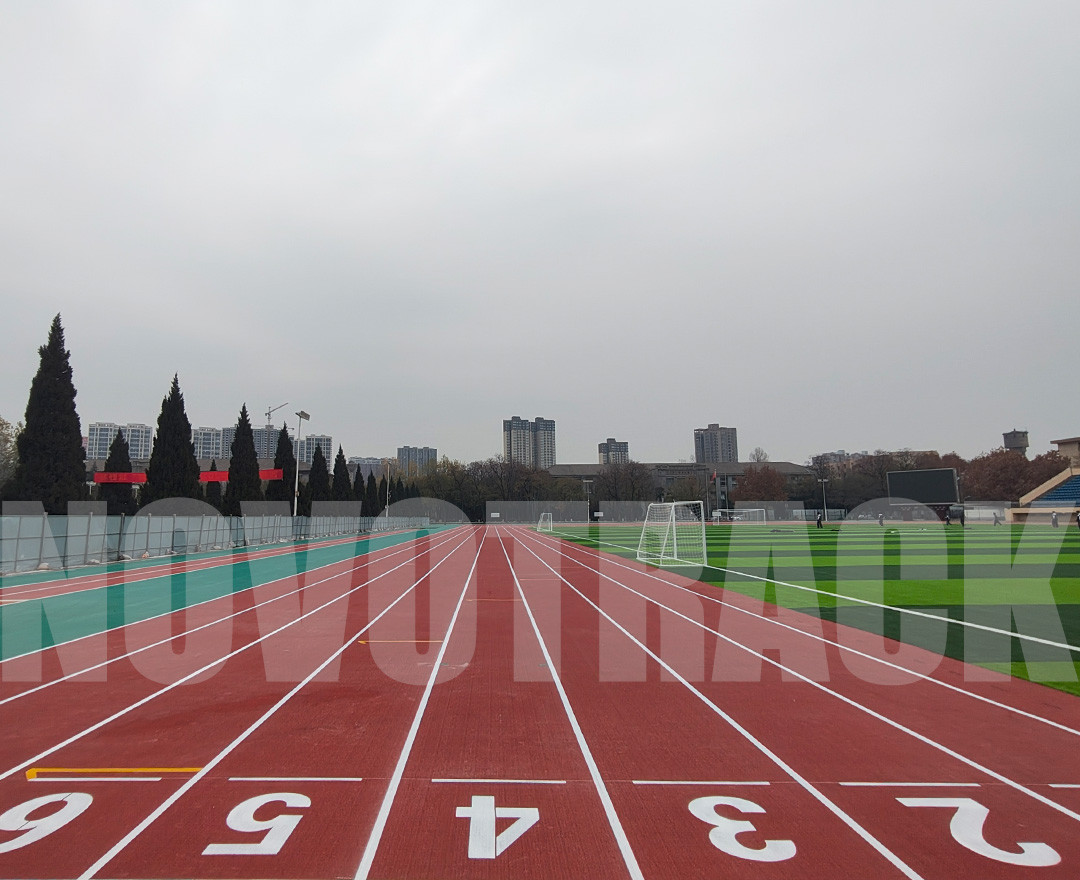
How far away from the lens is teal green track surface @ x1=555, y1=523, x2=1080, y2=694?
938cm

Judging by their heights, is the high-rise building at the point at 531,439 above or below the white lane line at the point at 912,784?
above

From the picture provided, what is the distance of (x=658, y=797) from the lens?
15.3 feet

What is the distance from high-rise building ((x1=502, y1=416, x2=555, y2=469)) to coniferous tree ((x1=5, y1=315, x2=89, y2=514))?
5644 inches

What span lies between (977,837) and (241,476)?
140 feet

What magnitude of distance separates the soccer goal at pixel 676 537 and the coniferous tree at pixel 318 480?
36783mm

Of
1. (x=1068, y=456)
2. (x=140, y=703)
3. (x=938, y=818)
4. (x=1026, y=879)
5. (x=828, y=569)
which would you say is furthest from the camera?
(x=1068, y=456)

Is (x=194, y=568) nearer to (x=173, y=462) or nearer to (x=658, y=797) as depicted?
(x=173, y=462)

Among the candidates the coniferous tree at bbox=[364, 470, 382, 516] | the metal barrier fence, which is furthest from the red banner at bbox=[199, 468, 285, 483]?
the coniferous tree at bbox=[364, 470, 382, 516]

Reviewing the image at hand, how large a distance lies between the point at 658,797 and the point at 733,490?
359 feet

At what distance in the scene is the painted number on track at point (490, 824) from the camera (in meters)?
3.95

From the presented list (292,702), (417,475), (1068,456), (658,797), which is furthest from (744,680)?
(417,475)

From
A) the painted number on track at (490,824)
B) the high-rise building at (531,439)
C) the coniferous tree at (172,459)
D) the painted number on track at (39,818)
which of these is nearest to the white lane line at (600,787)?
the painted number on track at (490,824)

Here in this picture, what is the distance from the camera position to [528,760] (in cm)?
529

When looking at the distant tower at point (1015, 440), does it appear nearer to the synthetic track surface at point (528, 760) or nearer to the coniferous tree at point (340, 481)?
the coniferous tree at point (340, 481)
